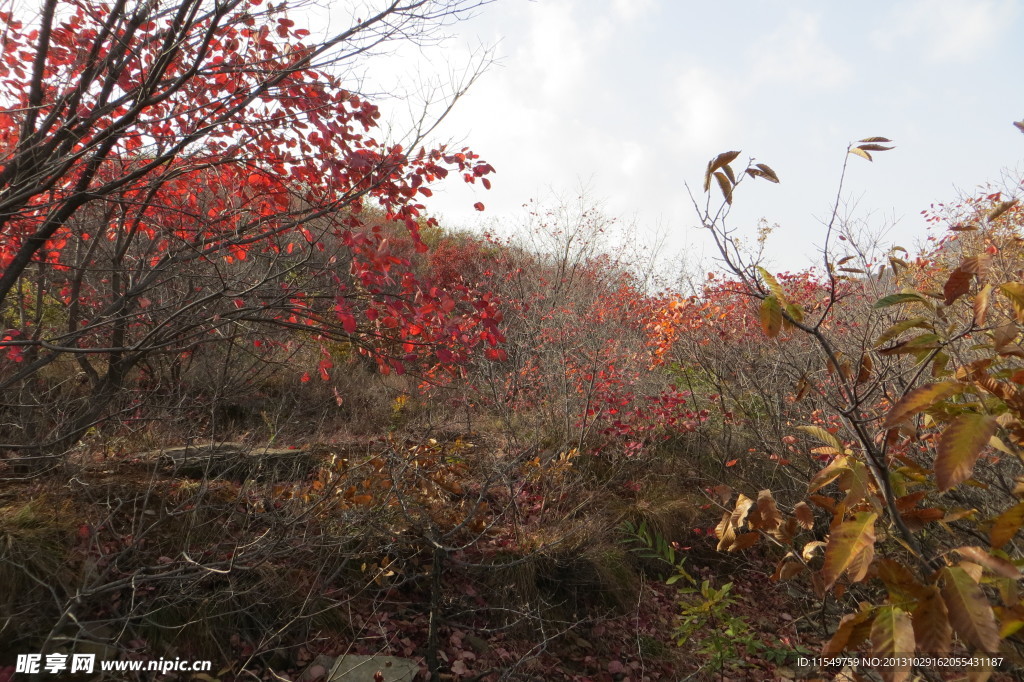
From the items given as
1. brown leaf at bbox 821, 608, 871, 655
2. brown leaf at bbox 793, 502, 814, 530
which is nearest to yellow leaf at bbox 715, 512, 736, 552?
brown leaf at bbox 793, 502, 814, 530

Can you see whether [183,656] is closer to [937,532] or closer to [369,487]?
[369,487]

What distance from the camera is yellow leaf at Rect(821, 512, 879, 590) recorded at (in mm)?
1215

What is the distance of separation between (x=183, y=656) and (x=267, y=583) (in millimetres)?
483

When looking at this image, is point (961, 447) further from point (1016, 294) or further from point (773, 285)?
point (773, 285)

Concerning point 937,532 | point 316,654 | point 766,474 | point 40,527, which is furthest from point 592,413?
point 40,527

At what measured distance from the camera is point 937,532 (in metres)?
3.21

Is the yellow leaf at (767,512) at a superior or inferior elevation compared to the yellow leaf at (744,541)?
superior

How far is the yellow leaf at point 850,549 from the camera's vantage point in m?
1.21

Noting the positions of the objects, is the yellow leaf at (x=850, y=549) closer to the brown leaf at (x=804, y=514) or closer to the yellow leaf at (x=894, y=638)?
the yellow leaf at (x=894, y=638)

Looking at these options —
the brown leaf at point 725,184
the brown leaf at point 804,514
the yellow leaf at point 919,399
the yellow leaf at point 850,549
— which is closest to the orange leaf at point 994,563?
the yellow leaf at point 850,549

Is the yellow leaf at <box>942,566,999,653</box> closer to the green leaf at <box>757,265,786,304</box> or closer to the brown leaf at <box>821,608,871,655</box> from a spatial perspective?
the brown leaf at <box>821,608,871,655</box>

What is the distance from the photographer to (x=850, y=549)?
1.23 metres

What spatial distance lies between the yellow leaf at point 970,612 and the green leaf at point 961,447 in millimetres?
192

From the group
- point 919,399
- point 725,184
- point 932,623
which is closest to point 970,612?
point 932,623
